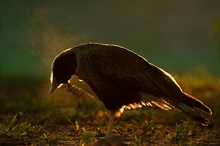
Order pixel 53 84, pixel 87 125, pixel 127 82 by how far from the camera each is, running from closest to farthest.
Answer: pixel 127 82 < pixel 53 84 < pixel 87 125

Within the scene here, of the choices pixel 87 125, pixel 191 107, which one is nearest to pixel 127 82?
pixel 191 107

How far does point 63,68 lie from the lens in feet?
Result: 20.2

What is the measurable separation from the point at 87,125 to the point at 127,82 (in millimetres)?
1530

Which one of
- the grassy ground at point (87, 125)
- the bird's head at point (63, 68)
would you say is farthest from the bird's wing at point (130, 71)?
the grassy ground at point (87, 125)

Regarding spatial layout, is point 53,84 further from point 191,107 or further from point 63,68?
point 191,107

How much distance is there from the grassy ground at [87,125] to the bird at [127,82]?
39cm

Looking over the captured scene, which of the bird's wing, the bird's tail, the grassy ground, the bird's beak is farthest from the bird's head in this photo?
the bird's tail

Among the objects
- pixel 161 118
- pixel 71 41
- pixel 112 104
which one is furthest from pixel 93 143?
pixel 161 118

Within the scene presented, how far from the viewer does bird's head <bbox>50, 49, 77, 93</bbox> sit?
240 inches

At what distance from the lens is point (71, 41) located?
710 cm

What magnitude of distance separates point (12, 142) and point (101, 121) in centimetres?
150

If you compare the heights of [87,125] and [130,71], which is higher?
[130,71]

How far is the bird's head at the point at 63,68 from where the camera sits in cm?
609

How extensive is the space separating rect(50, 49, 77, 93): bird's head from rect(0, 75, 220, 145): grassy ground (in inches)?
21.7
